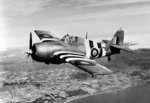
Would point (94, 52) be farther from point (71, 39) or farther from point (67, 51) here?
point (67, 51)

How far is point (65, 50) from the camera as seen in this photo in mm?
13859

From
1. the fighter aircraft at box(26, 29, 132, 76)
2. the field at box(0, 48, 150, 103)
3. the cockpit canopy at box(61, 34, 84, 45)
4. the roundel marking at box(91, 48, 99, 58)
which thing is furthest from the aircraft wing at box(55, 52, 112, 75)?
the field at box(0, 48, 150, 103)

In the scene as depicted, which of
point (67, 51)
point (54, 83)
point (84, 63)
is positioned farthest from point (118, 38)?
point (54, 83)

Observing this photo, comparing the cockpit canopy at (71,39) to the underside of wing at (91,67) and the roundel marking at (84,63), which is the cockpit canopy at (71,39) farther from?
the roundel marking at (84,63)

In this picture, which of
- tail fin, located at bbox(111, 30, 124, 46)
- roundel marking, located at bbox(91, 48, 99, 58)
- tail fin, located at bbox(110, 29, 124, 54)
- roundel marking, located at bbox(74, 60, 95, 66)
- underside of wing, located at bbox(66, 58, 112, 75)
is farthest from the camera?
tail fin, located at bbox(111, 30, 124, 46)

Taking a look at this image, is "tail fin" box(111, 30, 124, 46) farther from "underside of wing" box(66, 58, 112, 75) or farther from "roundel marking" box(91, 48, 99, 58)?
"underside of wing" box(66, 58, 112, 75)

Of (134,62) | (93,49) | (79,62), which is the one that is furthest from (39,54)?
(134,62)

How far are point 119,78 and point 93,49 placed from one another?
278ft

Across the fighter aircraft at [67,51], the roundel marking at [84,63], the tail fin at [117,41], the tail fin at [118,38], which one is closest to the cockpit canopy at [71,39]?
the fighter aircraft at [67,51]

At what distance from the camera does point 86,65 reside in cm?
1194

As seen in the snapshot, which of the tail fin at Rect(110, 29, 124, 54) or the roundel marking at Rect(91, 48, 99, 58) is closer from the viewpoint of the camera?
the roundel marking at Rect(91, 48, 99, 58)

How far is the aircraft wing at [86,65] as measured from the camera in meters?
10.7

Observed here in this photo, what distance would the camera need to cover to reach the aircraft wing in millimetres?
10653

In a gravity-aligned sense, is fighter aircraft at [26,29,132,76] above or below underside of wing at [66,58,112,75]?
above
